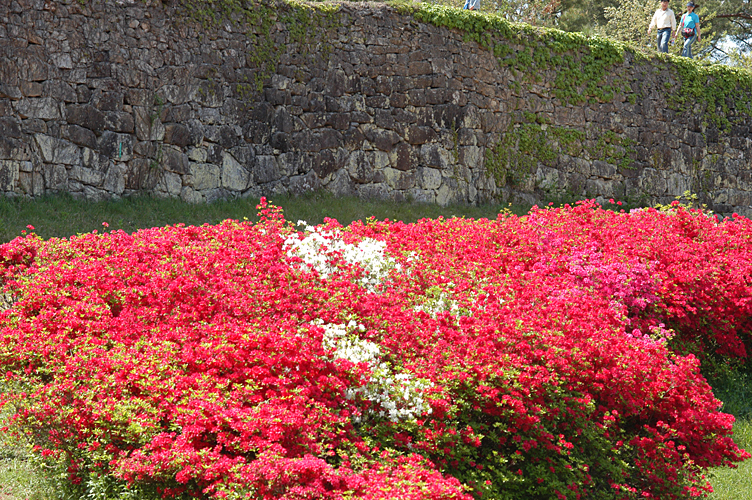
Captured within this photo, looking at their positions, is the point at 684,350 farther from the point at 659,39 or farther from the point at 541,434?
the point at 659,39

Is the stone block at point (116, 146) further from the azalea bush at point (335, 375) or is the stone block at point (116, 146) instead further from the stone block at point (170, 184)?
the azalea bush at point (335, 375)

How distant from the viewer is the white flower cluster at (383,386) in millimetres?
3861

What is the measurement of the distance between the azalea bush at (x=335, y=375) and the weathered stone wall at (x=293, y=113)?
4019mm

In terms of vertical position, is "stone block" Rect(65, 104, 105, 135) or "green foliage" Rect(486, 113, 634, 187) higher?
"stone block" Rect(65, 104, 105, 135)

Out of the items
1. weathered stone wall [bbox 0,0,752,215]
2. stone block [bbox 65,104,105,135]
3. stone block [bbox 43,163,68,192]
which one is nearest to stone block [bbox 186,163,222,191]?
weathered stone wall [bbox 0,0,752,215]

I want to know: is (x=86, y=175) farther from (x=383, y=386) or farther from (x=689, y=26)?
(x=689, y=26)

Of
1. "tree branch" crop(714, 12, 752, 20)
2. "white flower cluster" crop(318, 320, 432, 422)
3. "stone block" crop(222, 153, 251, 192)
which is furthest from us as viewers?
"tree branch" crop(714, 12, 752, 20)

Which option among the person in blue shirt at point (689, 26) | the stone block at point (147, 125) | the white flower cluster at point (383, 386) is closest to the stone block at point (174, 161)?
the stone block at point (147, 125)

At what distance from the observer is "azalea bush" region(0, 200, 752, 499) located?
3463 millimetres

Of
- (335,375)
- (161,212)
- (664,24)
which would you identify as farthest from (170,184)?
(664,24)

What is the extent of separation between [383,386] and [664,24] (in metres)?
16.3

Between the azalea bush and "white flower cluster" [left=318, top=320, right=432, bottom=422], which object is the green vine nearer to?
the azalea bush

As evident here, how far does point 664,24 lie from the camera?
Result: 17.1 metres

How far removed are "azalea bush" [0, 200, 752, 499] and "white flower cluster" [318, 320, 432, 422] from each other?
1cm
